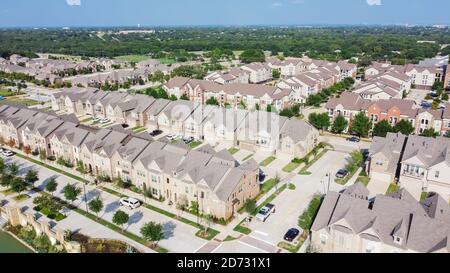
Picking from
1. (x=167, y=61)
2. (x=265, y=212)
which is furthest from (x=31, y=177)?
(x=167, y=61)

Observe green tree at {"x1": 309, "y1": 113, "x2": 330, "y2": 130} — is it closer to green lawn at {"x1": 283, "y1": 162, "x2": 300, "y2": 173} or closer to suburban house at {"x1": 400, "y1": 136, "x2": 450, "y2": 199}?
green lawn at {"x1": 283, "y1": 162, "x2": 300, "y2": 173}

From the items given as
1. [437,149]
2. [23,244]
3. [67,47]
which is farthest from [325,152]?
[67,47]

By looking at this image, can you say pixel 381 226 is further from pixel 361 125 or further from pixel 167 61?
pixel 167 61

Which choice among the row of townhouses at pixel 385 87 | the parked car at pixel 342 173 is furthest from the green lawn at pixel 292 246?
the row of townhouses at pixel 385 87

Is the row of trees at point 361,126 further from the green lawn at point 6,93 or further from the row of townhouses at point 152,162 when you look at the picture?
the green lawn at point 6,93

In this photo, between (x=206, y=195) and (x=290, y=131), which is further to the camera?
A: (x=290, y=131)
